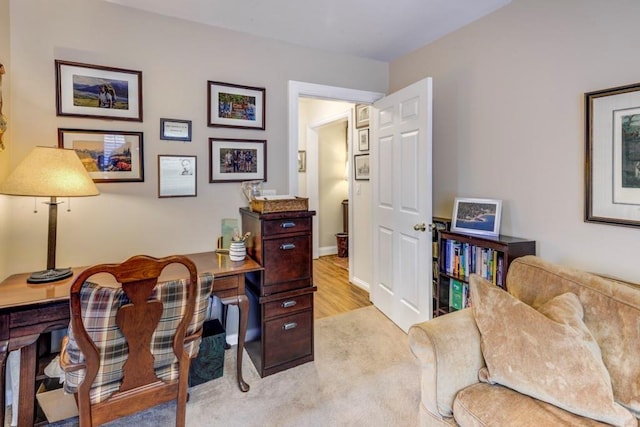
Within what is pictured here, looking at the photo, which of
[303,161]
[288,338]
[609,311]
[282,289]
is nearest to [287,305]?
[282,289]

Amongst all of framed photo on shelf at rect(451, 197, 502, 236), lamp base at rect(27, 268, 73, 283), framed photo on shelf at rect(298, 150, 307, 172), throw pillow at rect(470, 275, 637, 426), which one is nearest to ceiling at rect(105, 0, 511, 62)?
framed photo on shelf at rect(451, 197, 502, 236)

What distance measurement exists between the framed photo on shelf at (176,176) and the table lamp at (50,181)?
55cm

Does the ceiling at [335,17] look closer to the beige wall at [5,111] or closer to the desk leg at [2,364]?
the beige wall at [5,111]

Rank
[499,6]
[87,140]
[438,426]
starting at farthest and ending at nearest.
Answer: [499,6] → [87,140] → [438,426]

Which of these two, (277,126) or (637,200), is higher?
(277,126)

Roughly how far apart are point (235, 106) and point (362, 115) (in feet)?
5.05

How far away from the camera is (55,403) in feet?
5.52

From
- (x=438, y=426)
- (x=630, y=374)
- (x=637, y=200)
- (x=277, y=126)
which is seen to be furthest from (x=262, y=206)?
(x=637, y=200)

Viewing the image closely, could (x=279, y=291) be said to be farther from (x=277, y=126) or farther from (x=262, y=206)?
(x=277, y=126)

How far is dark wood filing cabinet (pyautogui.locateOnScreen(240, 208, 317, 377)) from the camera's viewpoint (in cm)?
209

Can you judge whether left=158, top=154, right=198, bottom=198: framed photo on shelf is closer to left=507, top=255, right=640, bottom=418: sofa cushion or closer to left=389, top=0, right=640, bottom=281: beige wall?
left=389, top=0, right=640, bottom=281: beige wall

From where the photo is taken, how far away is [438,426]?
4.12ft

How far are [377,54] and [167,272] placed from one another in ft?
8.40

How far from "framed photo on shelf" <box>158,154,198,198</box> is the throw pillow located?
78.5 inches
